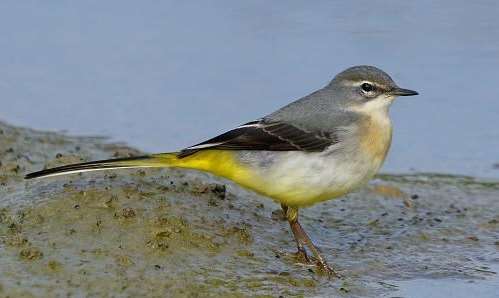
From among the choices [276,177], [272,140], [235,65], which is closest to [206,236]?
[276,177]

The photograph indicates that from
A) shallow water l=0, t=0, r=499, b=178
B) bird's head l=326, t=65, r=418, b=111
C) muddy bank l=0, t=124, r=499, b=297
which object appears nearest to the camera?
muddy bank l=0, t=124, r=499, b=297

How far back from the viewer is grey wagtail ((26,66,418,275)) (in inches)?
344

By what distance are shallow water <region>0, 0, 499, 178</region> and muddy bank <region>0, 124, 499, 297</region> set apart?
113 cm

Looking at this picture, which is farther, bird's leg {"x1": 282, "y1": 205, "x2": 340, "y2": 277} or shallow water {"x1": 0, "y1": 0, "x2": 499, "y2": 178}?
shallow water {"x1": 0, "y1": 0, "x2": 499, "y2": 178}

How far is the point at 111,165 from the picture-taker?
890cm

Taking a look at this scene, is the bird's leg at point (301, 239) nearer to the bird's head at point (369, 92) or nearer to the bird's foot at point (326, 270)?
the bird's foot at point (326, 270)

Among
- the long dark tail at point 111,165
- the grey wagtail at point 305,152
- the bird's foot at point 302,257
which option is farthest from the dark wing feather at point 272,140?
the bird's foot at point 302,257

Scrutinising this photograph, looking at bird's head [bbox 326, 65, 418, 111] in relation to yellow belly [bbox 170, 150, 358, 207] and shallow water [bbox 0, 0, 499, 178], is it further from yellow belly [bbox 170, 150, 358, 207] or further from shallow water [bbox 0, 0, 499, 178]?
shallow water [bbox 0, 0, 499, 178]

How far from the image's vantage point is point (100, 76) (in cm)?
1310

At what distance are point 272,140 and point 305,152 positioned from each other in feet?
0.99

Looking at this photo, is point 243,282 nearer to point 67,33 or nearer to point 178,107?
point 178,107

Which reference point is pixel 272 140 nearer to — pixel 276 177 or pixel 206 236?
pixel 276 177

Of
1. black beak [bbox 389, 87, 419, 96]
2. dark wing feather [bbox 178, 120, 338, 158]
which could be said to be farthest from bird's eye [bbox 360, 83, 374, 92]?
dark wing feather [bbox 178, 120, 338, 158]

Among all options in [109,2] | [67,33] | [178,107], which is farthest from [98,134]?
[109,2]
